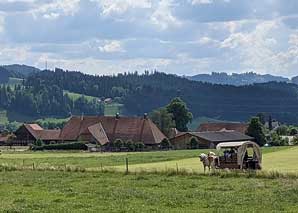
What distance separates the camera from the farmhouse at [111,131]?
142m

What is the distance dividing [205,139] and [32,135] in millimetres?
47369

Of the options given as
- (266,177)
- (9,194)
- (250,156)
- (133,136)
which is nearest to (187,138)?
(133,136)

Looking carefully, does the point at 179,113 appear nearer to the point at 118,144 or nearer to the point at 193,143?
the point at 193,143

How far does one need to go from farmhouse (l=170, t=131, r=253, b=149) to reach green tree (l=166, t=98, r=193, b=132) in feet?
51.9

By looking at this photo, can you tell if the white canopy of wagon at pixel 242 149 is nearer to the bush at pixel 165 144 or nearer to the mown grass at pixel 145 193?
the mown grass at pixel 145 193

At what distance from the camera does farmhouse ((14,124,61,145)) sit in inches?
6339

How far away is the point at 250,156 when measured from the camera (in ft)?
178

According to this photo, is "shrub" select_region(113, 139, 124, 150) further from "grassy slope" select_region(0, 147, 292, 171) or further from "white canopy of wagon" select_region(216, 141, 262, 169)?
"white canopy of wagon" select_region(216, 141, 262, 169)

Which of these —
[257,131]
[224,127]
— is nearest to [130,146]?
[257,131]

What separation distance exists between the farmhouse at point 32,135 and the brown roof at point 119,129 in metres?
8.12

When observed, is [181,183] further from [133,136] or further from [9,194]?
[133,136]

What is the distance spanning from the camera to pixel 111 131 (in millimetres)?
146875

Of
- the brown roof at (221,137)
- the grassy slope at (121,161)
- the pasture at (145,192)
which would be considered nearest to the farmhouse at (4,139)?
the brown roof at (221,137)

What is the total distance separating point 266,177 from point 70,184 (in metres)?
11.6
